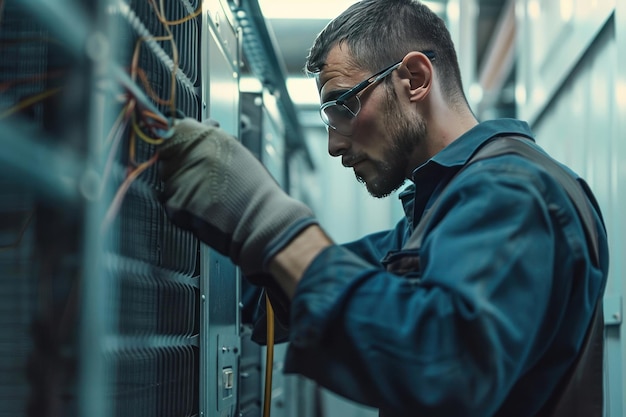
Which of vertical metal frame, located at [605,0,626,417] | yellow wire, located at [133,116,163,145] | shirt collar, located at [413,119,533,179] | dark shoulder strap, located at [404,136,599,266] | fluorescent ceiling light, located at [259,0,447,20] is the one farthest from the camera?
fluorescent ceiling light, located at [259,0,447,20]

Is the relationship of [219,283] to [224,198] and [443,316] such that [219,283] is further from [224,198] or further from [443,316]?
[443,316]

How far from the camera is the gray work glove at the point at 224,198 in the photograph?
3.37 ft

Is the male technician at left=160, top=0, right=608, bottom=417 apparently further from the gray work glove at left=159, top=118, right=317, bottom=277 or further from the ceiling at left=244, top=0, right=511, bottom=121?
Answer: the ceiling at left=244, top=0, right=511, bottom=121

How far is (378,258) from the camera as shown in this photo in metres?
1.68

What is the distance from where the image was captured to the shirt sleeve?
0.94 meters

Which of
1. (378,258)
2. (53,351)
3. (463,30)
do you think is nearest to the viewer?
(53,351)

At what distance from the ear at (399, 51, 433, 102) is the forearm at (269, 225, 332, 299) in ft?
1.75

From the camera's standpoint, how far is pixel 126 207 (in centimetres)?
94

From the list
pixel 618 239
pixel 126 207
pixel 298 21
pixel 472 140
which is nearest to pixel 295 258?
pixel 126 207

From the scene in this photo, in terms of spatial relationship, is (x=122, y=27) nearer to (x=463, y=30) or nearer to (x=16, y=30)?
(x=16, y=30)

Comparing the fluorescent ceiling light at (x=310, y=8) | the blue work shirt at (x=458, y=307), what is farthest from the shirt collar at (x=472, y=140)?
the fluorescent ceiling light at (x=310, y=8)

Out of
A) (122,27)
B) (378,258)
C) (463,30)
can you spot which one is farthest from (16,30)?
(463,30)

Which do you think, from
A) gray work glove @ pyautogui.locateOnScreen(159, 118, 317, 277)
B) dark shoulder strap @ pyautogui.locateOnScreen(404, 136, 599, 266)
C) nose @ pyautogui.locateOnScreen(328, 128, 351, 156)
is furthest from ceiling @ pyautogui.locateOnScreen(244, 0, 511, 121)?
gray work glove @ pyautogui.locateOnScreen(159, 118, 317, 277)

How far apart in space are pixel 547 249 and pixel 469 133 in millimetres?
396
